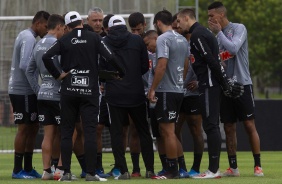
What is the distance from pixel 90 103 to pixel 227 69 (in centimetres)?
262

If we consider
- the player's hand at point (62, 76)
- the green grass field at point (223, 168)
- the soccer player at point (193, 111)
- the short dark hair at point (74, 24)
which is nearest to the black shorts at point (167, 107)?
the green grass field at point (223, 168)

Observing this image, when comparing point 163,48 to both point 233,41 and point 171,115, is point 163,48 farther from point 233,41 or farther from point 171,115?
point 233,41

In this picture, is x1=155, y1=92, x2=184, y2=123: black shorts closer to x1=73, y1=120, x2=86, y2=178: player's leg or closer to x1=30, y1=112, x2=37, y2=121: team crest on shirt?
x1=73, y1=120, x2=86, y2=178: player's leg

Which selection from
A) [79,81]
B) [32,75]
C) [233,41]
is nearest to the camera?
[79,81]

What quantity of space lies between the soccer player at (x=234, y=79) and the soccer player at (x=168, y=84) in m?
0.76

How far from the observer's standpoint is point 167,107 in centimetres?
1567

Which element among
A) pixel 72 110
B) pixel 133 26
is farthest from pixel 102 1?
pixel 72 110

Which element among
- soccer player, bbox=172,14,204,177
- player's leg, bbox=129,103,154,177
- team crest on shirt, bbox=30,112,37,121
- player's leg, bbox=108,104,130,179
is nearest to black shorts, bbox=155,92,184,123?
player's leg, bbox=129,103,154,177

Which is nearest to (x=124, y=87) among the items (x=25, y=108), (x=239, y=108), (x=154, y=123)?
(x=154, y=123)

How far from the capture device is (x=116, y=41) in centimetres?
1574

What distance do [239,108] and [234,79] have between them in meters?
0.47

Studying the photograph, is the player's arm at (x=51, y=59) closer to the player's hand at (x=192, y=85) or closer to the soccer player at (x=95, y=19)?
the soccer player at (x=95, y=19)

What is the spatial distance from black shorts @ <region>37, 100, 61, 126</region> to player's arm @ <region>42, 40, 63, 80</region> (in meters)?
0.80

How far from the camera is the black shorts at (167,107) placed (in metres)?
15.7
